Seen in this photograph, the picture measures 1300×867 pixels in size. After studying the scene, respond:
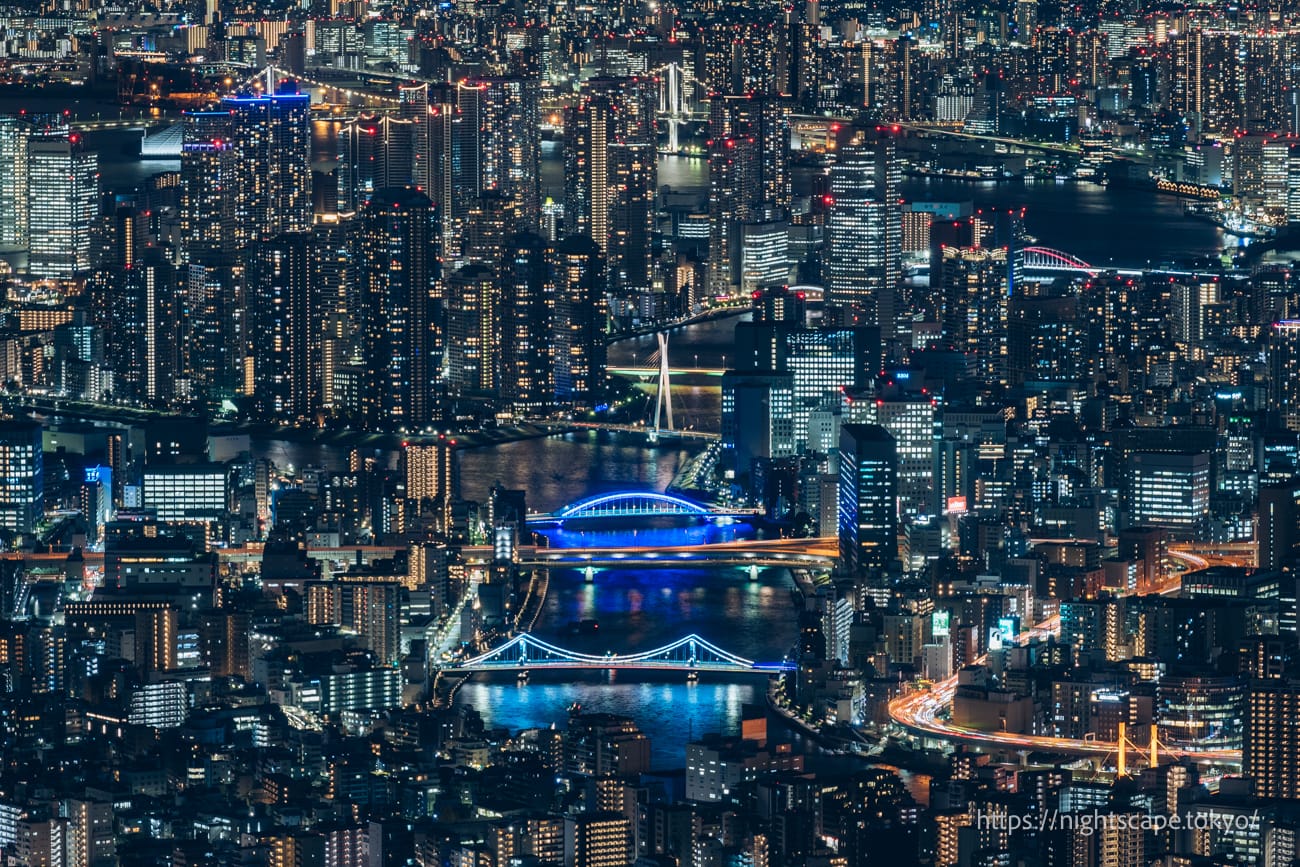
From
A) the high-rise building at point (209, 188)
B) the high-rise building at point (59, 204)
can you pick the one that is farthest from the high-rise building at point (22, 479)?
the high-rise building at point (59, 204)

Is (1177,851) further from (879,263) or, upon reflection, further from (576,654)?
(879,263)

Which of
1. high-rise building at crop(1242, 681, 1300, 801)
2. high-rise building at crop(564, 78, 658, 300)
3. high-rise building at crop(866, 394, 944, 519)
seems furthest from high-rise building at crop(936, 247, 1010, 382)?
high-rise building at crop(1242, 681, 1300, 801)

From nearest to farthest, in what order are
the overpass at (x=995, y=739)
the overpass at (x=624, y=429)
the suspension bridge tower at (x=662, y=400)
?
the overpass at (x=995, y=739), the overpass at (x=624, y=429), the suspension bridge tower at (x=662, y=400)

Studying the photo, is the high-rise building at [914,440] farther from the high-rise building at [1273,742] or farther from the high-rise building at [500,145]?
the high-rise building at [500,145]

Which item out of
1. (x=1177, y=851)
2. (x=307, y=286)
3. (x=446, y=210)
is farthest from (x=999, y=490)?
(x=446, y=210)

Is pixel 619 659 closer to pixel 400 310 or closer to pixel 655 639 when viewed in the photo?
pixel 655 639

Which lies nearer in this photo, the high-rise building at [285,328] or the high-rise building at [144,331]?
the high-rise building at [285,328]
